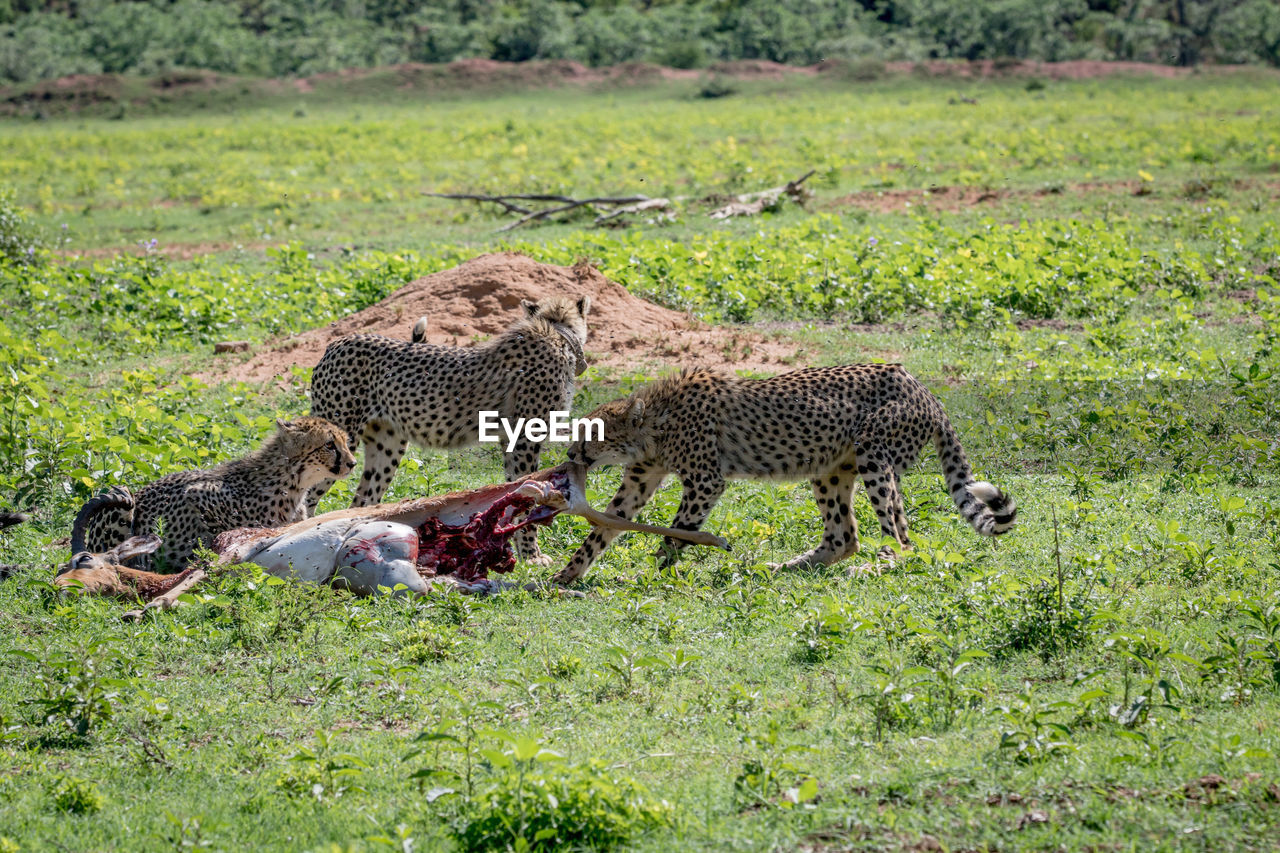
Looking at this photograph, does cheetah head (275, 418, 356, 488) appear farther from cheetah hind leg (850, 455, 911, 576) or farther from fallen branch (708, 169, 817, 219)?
fallen branch (708, 169, 817, 219)

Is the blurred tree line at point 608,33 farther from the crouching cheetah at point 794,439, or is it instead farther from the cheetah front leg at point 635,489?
the cheetah front leg at point 635,489

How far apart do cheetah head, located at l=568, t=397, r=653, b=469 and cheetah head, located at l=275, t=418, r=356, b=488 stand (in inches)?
58.8

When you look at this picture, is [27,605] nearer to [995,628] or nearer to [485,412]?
[485,412]

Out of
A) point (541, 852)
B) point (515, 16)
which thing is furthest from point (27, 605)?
point (515, 16)

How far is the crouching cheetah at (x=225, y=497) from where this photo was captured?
328 inches

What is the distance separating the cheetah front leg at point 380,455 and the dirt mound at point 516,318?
2930 mm

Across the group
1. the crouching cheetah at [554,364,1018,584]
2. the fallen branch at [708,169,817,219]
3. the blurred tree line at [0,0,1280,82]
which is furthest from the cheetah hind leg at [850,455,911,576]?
the blurred tree line at [0,0,1280,82]

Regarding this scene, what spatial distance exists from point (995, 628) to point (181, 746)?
390 cm

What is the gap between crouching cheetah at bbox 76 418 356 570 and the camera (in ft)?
27.4

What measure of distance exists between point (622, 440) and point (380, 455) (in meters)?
2.17

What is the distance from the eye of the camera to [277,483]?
8633 mm

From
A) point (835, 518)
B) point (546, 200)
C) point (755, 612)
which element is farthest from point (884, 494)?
point (546, 200)

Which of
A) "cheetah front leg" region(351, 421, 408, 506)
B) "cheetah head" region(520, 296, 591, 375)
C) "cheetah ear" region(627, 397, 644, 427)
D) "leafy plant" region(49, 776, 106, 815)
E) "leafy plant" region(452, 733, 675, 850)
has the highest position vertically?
"cheetah head" region(520, 296, 591, 375)

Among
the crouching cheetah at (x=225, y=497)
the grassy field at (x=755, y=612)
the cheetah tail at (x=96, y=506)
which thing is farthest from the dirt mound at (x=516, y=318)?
the cheetah tail at (x=96, y=506)
